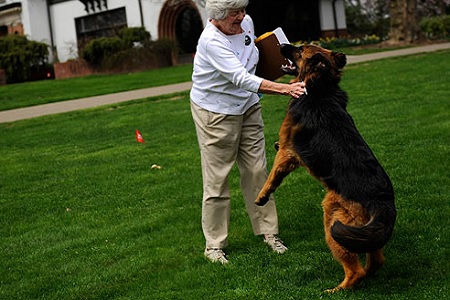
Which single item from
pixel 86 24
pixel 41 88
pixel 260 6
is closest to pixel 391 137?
pixel 41 88

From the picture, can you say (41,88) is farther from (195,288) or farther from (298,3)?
(195,288)

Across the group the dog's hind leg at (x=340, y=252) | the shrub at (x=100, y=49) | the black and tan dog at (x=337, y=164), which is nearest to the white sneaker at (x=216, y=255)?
the black and tan dog at (x=337, y=164)

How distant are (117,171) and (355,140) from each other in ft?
16.9

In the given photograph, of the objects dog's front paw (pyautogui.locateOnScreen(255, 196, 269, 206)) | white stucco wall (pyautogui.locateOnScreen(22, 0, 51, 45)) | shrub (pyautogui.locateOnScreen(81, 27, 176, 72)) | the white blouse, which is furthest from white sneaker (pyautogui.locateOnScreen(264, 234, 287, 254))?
white stucco wall (pyautogui.locateOnScreen(22, 0, 51, 45))

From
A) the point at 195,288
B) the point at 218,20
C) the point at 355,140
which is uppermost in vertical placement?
the point at 218,20

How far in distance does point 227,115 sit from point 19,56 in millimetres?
23397

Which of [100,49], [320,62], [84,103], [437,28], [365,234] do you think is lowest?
[365,234]

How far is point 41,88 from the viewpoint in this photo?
21.6m

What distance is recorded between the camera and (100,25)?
3241 centimetres

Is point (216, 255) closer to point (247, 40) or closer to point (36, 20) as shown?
point (247, 40)

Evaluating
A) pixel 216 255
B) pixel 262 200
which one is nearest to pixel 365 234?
pixel 262 200

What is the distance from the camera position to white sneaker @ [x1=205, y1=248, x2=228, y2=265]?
5.86 metres

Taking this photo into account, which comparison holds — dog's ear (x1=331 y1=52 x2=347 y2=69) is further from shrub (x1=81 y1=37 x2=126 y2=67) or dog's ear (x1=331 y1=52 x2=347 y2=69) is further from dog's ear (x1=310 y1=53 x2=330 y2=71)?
shrub (x1=81 y1=37 x2=126 y2=67)

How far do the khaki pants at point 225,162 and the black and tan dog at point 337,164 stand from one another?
21.4 inches
